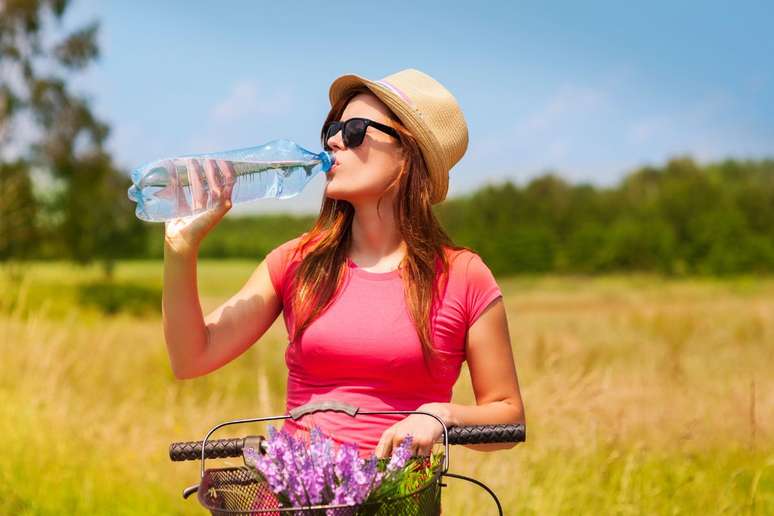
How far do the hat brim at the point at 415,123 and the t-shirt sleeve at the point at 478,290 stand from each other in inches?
12.8

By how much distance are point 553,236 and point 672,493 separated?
994 inches

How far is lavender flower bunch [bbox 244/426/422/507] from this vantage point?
1.73 meters

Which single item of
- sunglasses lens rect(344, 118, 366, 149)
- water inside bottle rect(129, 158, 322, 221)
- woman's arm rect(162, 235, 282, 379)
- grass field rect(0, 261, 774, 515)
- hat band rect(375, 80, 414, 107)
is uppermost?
hat band rect(375, 80, 414, 107)

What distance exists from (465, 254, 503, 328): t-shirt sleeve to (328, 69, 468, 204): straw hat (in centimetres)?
33

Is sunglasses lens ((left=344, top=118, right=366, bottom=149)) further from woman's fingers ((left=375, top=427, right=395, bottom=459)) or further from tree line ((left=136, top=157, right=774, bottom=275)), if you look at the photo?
tree line ((left=136, top=157, right=774, bottom=275))

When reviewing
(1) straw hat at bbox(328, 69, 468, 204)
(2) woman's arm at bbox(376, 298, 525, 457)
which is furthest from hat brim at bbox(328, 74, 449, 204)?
(2) woman's arm at bbox(376, 298, 525, 457)

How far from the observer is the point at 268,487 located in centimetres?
187

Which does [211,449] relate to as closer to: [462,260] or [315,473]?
[315,473]

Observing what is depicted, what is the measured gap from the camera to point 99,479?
5.41 meters

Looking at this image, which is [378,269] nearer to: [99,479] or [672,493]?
[672,493]

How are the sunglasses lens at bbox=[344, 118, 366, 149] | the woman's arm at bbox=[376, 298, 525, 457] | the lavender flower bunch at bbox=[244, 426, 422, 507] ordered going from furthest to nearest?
the sunglasses lens at bbox=[344, 118, 366, 149]
the woman's arm at bbox=[376, 298, 525, 457]
the lavender flower bunch at bbox=[244, 426, 422, 507]

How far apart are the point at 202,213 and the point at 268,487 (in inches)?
33.3

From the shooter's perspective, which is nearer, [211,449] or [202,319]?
[211,449]

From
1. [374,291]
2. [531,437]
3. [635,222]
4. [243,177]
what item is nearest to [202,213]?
[243,177]
